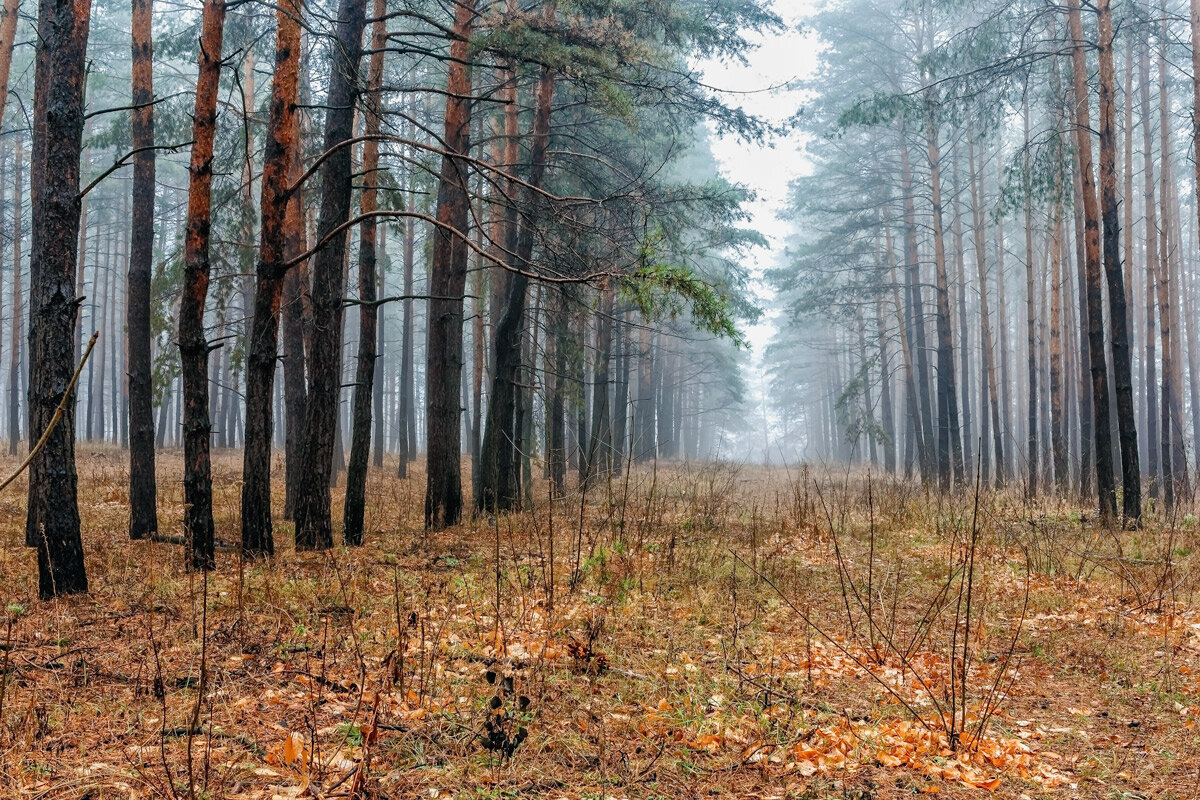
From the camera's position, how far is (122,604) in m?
5.64

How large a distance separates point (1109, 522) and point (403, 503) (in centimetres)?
987

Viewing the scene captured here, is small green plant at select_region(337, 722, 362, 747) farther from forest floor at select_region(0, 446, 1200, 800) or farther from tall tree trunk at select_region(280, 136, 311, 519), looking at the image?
tall tree trunk at select_region(280, 136, 311, 519)

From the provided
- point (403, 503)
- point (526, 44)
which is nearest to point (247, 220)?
point (403, 503)

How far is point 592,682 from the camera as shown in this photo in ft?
14.5

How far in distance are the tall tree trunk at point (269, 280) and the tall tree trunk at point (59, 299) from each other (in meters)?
1.54

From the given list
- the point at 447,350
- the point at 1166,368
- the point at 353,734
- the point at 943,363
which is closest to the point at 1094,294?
the point at 1166,368

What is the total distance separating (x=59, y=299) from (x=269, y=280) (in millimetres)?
1895

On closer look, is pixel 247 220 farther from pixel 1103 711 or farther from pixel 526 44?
pixel 1103 711

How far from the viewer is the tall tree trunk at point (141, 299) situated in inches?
338

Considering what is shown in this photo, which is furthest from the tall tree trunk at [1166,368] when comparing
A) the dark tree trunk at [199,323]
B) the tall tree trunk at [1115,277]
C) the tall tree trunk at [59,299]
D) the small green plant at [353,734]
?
the tall tree trunk at [59,299]

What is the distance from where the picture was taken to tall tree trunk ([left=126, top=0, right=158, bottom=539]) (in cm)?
859

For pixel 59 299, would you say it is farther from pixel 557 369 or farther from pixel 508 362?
pixel 557 369

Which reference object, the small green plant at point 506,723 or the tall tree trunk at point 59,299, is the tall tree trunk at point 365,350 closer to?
the tall tree trunk at point 59,299

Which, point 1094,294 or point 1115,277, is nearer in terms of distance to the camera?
point 1115,277
